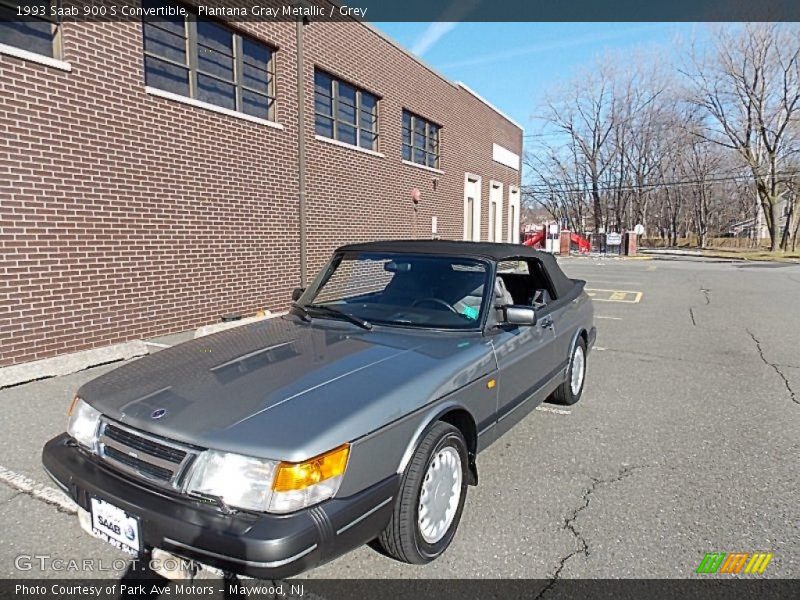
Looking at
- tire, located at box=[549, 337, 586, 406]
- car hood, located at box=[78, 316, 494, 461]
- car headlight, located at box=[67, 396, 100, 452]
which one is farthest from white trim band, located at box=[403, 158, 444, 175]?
car headlight, located at box=[67, 396, 100, 452]

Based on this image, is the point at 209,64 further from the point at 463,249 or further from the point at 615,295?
the point at 615,295

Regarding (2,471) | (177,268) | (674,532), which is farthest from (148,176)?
(674,532)

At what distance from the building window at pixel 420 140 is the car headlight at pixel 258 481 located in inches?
514

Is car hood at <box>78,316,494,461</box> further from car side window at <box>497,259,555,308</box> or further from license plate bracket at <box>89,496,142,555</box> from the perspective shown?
car side window at <box>497,259,555,308</box>

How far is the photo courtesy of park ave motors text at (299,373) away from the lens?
202 cm

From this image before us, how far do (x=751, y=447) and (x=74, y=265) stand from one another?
7.06m

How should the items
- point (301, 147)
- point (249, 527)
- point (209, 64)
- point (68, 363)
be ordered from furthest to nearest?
point (301, 147)
point (209, 64)
point (68, 363)
point (249, 527)

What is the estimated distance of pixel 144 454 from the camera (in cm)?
204

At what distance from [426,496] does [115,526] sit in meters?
1.31

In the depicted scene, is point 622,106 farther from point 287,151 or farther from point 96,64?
point 96,64

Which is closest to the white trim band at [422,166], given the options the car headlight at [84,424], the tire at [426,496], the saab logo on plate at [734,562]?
the tire at [426,496]

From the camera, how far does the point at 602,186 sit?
52938mm

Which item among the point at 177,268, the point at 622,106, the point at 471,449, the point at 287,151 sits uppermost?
the point at 622,106

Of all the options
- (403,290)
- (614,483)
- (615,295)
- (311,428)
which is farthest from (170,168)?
(615,295)
